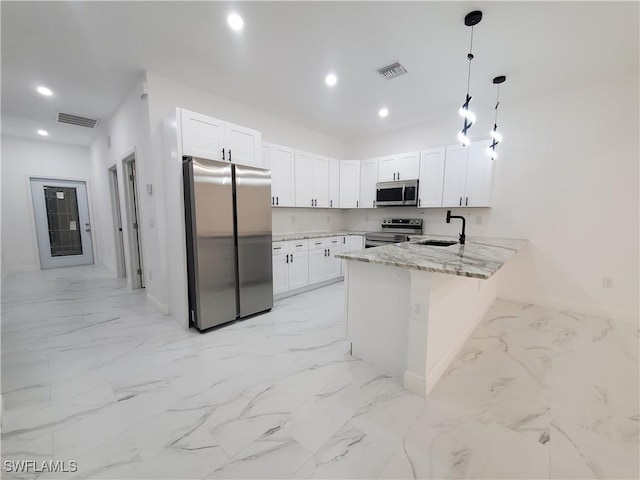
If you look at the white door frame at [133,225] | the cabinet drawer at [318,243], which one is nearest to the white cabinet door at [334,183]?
the cabinet drawer at [318,243]

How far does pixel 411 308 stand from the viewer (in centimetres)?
178

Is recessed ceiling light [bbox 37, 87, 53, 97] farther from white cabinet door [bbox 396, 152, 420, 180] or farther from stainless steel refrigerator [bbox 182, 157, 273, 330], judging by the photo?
white cabinet door [bbox 396, 152, 420, 180]

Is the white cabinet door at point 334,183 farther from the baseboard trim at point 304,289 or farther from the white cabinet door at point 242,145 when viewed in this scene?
the white cabinet door at point 242,145

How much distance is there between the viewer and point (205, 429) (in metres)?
1.51

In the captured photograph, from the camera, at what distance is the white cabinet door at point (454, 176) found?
3881 millimetres

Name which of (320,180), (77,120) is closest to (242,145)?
(320,180)

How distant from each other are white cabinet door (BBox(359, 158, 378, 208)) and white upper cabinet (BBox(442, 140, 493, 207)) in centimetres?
126

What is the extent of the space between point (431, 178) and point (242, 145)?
300 centimetres

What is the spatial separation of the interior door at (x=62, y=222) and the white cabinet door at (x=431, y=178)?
25.3ft

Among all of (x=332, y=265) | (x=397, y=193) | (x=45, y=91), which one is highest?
(x=45, y=91)

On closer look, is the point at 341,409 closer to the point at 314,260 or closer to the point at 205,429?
the point at 205,429

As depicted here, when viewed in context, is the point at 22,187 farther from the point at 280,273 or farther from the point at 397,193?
the point at 397,193

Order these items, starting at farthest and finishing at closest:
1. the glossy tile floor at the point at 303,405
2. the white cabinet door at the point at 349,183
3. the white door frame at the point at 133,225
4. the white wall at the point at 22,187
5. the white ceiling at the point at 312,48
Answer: the white wall at the point at 22,187, the white cabinet door at the point at 349,183, the white door frame at the point at 133,225, the white ceiling at the point at 312,48, the glossy tile floor at the point at 303,405

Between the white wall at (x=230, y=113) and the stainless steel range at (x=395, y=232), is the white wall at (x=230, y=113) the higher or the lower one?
the higher one
